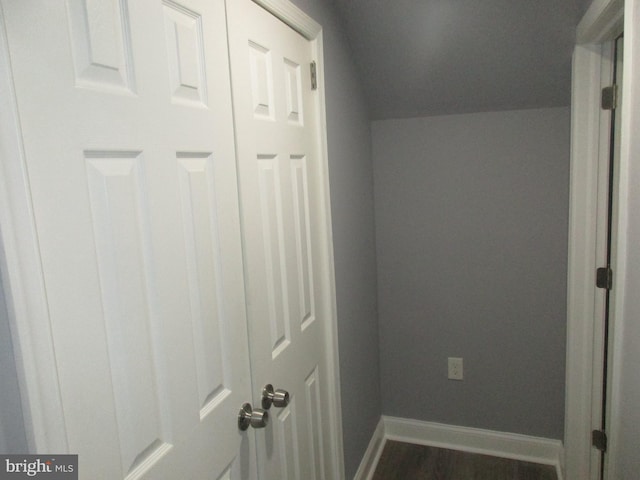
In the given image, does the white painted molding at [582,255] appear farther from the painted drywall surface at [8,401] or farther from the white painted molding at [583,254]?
the painted drywall surface at [8,401]

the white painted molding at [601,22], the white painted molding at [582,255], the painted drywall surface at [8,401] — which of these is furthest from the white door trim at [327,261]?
the painted drywall surface at [8,401]

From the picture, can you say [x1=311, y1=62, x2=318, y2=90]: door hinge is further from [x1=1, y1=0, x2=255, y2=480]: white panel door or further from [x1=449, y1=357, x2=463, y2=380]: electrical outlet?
[x1=449, y1=357, x2=463, y2=380]: electrical outlet

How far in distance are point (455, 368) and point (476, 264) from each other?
1.90ft

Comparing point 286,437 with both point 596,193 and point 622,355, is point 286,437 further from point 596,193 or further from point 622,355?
point 596,193

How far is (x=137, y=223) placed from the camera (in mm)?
837

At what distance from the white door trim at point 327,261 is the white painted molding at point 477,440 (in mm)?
794

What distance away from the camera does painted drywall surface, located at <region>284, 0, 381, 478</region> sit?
1.84 metres

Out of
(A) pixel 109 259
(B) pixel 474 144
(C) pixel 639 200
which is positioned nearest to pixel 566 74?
(B) pixel 474 144

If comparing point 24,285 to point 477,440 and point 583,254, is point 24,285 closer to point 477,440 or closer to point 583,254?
point 583,254

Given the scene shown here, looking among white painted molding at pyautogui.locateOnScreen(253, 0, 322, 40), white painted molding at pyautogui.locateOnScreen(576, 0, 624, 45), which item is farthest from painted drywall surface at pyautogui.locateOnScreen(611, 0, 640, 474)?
white painted molding at pyautogui.locateOnScreen(253, 0, 322, 40)

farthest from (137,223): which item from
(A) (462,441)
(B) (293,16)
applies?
(A) (462,441)

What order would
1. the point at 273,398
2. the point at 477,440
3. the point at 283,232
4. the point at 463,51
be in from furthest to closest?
the point at 477,440, the point at 463,51, the point at 283,232, the point at 273,398

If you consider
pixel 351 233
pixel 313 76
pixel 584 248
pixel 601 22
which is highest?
pixel 601 22

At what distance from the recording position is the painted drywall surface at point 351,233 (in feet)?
6.04
